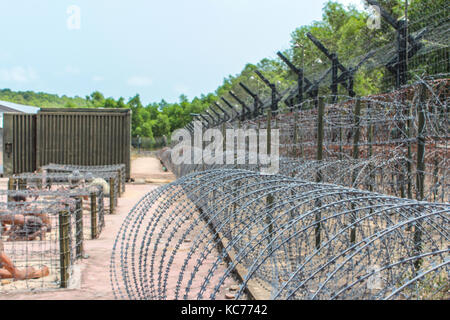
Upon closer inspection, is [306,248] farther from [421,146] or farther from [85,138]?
[85,138]

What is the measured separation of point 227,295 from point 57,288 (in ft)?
6.14

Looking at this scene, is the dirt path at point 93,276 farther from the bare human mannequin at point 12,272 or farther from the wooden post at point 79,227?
the bare human mannequin at point 12,272

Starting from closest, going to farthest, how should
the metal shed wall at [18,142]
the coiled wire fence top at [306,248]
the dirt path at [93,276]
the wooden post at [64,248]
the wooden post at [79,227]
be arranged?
the coiled wire fence top at [306,248]
the dirt path at [93,276]
the wooden post at [64,248]
the wooden post at [79,227]
the metal shed wall at [18,142]

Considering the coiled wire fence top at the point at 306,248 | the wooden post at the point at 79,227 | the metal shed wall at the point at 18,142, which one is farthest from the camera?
the metal shed wall at the point at 18,142

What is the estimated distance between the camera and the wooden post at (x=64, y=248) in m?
5.35

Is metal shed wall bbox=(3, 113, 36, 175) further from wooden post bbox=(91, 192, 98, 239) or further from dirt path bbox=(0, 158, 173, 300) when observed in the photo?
wooden post bbox=(91, 192, 98, 239)

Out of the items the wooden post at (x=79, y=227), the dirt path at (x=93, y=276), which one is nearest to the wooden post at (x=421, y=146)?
the dirt path at (x=93, y=276)

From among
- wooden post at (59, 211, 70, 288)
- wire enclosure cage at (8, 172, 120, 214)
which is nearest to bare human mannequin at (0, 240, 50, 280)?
wooden post at (59, 211, 70, 288)

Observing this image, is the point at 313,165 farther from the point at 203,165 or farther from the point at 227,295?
the point at 203,165

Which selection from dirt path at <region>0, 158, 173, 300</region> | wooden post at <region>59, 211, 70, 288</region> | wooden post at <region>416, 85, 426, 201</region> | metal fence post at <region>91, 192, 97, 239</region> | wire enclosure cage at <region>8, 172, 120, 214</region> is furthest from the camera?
wire enclosure cage at <region>8, 172, 120, 214</region>

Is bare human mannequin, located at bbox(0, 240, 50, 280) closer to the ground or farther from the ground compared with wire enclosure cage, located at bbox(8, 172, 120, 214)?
closer to the ground

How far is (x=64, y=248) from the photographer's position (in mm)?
5449

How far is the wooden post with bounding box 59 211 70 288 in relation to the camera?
5345 millimetres
